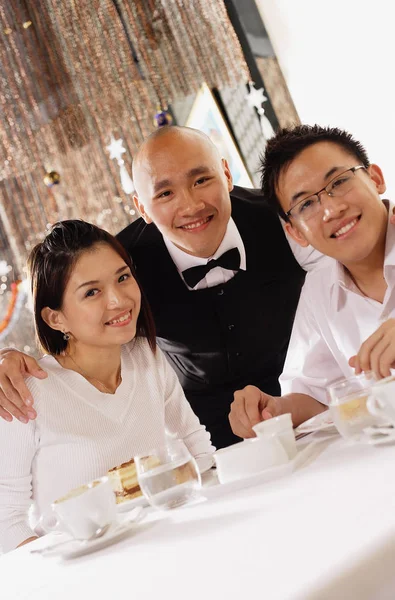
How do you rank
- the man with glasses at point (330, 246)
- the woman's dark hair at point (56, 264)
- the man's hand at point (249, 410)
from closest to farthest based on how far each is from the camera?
the man's hand at point (249, 410) → the man with glasses at point (330, 246) → the woman's dark hair at point (56, 264)

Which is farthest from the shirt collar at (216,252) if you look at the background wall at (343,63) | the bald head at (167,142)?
the background wall at (343,63)

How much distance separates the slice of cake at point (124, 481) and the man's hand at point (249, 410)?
238 mm

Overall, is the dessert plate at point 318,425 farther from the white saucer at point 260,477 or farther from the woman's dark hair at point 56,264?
the woman's dark hair at point 56,264

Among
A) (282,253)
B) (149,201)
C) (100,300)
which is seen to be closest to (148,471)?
(100,300)

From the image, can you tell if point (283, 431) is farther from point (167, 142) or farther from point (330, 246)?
point (167, 142)

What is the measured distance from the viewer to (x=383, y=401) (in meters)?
0.86

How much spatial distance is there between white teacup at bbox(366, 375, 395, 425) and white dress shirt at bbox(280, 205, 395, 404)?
656 millimetres

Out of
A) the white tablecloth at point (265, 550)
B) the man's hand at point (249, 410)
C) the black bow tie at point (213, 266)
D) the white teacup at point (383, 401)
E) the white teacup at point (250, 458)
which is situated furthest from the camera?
the black bow tie at point (213, 266)

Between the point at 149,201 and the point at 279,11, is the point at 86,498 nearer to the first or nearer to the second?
the point at 149,201

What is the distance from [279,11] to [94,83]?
1.14 meters

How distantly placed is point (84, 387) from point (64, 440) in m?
0.15

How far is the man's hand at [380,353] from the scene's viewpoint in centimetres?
107

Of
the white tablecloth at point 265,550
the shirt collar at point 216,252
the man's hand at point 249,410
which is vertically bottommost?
the white tablecloth at point 265,550

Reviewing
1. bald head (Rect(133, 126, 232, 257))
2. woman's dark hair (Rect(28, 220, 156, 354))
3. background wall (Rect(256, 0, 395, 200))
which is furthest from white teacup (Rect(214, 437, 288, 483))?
background wall (Rect(256, 0, 395, 200))
